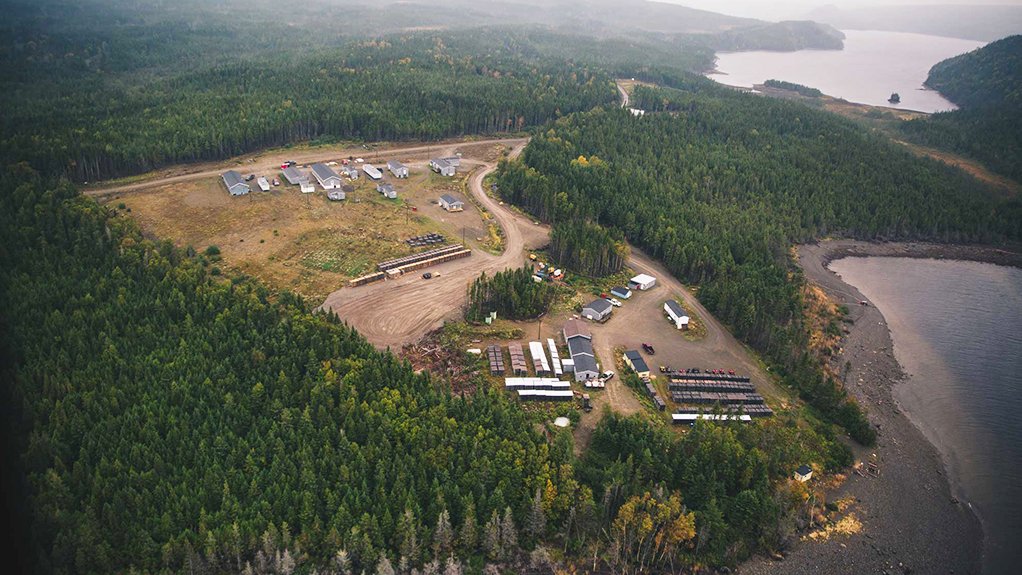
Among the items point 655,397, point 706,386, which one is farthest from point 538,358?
point 706,386

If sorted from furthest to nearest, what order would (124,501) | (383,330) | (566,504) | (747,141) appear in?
1. (747,141)
2. (383,330)
3. (566,504)
4. (124,501)

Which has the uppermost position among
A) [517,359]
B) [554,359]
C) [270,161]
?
[270,161]

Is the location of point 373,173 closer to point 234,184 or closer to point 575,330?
point 234,184

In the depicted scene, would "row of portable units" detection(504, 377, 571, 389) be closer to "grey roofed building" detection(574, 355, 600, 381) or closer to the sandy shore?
"grey roofed building" detection(574, 355, 600, 381)

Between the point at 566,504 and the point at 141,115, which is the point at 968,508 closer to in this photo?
the point at 566,504

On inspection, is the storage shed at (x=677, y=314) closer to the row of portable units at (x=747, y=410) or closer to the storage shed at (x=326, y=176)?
the row of portable units at (x=747, y=410)

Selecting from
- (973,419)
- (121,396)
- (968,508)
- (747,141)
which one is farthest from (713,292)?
(747,141)

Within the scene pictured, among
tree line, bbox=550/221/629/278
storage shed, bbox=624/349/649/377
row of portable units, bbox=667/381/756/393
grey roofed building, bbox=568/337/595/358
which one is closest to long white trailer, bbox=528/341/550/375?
grey roofed building, bbox=568/337/595/358
